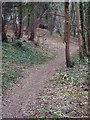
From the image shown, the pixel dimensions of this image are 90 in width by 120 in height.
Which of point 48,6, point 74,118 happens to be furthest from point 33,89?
point 48,6

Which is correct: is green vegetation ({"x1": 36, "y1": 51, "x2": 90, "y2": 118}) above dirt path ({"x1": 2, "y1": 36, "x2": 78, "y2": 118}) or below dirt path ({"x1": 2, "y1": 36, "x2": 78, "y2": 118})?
above

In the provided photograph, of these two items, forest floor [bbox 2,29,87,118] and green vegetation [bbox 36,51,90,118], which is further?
forest floor [bbox 2,29,87,118]

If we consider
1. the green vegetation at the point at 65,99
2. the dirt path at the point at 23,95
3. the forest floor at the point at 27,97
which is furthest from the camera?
the dirt path at the point at 23,95

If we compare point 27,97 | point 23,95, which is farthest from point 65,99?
point 23,95

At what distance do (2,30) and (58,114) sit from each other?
14.3 meters

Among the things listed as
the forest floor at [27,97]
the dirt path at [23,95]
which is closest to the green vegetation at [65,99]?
the forest floor at [27,97]

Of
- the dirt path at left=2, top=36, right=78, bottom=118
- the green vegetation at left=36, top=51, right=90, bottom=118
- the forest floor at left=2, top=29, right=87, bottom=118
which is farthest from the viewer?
the dirt path at left=2, top=36, right=78, bottom=118

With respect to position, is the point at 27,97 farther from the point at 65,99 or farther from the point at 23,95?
the point at 65,99

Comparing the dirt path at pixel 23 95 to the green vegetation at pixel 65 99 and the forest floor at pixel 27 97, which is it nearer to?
the forest floor at pixel 27 97

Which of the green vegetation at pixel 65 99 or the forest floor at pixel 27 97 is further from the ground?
the green vegetation at pixel 65 99

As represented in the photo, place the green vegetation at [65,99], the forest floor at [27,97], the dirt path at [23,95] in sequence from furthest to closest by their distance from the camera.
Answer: the dirt path at [23,95] < the forest floor at [27,97] < the green vegetation at [65,99]

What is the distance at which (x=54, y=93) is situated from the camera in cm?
803

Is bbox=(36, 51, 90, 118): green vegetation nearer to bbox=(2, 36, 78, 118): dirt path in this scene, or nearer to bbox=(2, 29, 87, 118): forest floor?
bbox=(2, 29, 87, 118): forest floor

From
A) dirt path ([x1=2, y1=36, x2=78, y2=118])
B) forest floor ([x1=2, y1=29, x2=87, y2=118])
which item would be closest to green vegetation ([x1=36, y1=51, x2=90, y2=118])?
forest floor ([x1=2, y1=29, x2=87, y2=118])
